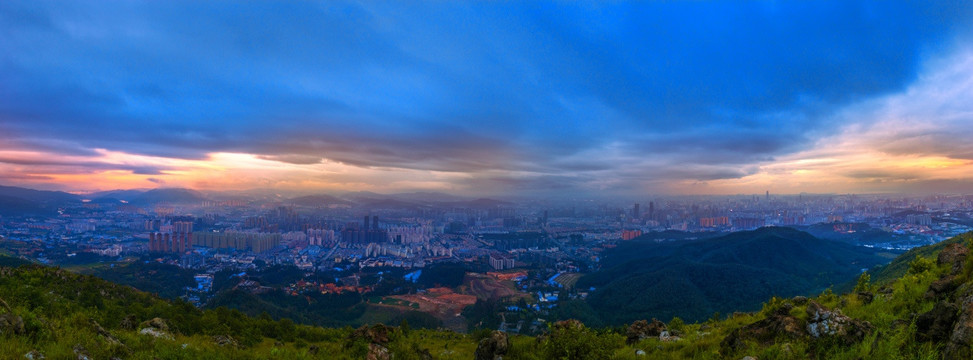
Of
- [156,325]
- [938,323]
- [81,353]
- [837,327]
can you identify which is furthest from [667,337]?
[156,325]

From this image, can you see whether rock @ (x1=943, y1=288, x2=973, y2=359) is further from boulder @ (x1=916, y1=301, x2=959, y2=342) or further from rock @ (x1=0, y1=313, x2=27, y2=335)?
rock @ (x1=0, y1=313, x2=27, y2=335)

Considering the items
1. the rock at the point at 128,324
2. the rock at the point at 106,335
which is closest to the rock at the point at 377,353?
the rock at the point at 106,335

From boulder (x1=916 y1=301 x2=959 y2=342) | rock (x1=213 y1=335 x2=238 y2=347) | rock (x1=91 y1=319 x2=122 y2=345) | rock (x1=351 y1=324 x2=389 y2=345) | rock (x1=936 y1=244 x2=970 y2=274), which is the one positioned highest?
rock (x1=936 y1=244 x2=970 y2=274)

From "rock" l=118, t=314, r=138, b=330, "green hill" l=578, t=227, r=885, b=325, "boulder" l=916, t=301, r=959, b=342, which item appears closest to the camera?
"boulder" l=916, t=301, r=959, b=342

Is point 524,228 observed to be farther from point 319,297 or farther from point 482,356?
point 482,356

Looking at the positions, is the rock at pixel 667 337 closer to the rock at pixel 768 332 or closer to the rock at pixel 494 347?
the rock at pixel 768 332

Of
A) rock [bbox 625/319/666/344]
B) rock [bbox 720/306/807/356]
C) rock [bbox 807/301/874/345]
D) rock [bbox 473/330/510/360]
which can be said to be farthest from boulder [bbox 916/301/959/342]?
rock [bbox 473/330/510/360]

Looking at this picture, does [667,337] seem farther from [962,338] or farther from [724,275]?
[724,275]
